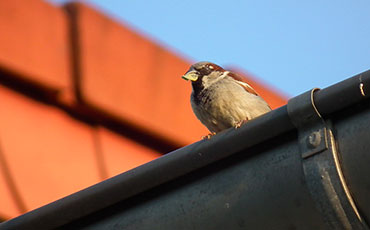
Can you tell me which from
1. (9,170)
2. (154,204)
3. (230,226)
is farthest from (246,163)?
(9,170)

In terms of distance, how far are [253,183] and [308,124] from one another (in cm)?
18

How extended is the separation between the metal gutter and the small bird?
4.10ft

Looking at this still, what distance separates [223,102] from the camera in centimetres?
347

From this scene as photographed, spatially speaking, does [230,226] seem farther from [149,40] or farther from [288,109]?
[149,40]

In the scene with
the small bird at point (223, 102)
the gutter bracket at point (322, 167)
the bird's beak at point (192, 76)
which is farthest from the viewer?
the bird's beak at point (192, 76)

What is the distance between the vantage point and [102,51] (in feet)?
14.4

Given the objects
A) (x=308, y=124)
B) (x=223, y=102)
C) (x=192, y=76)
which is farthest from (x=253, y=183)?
(x=192, y=76)

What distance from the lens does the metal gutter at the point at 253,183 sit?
1773 millimetres

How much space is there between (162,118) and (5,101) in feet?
2.73

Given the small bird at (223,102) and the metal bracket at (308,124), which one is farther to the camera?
the small bird at (223,102)

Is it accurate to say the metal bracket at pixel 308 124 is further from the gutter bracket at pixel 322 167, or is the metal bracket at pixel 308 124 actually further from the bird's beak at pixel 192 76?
the bird's beak at pixel 192 76

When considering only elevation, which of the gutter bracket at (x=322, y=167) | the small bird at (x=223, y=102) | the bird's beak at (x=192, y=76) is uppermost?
the bird's beak at (x=192, y=76)

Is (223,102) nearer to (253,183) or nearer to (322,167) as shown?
(253,183)

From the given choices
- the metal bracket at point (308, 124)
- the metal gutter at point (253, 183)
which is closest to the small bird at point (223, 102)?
the metal gutter at point (253, 183)
